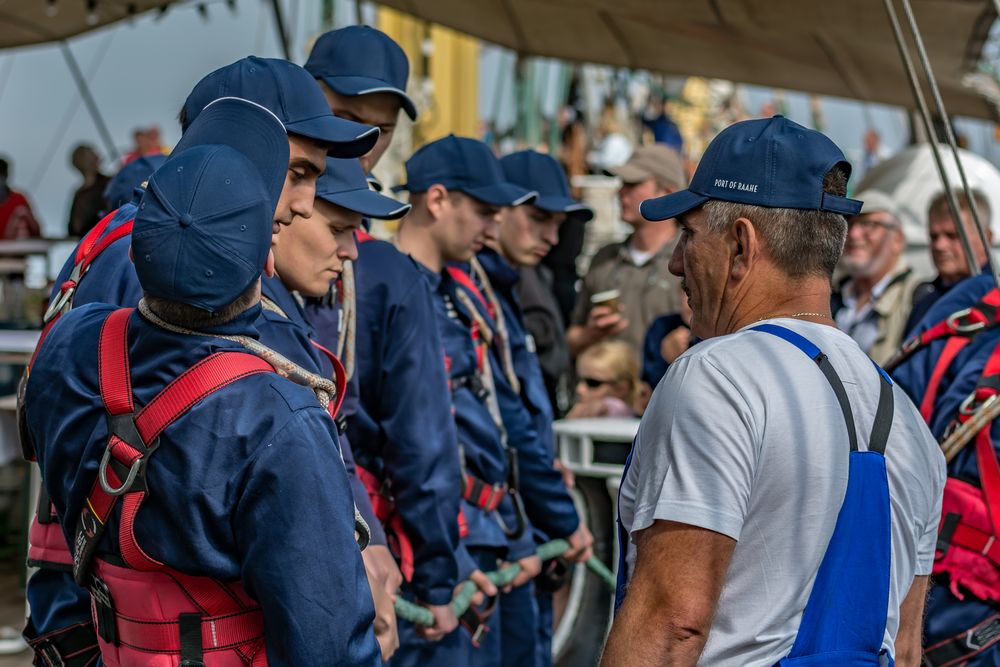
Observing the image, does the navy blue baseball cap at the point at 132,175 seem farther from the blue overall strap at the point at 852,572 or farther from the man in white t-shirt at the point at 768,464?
the blue overall strap at the point at 852,572

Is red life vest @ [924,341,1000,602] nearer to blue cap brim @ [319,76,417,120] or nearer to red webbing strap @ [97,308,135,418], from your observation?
blue cap brim @ [319,76,417,120]

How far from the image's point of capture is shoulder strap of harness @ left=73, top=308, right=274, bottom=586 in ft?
6.02

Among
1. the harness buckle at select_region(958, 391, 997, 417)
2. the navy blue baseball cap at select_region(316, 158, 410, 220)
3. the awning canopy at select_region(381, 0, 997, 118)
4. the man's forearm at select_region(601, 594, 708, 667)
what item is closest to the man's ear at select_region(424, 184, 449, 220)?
the navy blue baseball cap at select_region(316, 158, 410, 220)

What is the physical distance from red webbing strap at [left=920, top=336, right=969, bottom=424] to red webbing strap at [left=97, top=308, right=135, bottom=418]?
91.1 inches

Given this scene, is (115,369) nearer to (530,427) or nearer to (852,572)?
(852,572)

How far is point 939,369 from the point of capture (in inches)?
136

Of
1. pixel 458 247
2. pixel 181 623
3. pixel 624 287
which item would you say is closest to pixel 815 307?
pixel 181 623

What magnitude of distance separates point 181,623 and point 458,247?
220 centimetres

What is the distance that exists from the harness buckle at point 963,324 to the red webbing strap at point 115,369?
2380 mm

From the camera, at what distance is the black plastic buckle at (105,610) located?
6.51 feet

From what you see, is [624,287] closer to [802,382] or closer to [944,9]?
[944,9]

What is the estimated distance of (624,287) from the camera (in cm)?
641

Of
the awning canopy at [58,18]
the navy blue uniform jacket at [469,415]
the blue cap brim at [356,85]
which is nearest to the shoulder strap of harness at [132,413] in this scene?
the blue cap brim at [356,85]

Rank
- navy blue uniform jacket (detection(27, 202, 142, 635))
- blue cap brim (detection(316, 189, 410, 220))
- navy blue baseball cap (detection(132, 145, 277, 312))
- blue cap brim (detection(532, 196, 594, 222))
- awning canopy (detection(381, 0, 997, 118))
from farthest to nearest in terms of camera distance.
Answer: awning canopy (detection(381, 0, 997, 118)) → blue cap brim (detection(532, 196, 594, 222)) → blue cap brim (detection(316, 189, 410, 220)) → navy blue uniform jacket (detection(27, 202, 142, 635)) → navy blue baseball cap (detection(132, 145, 277, 312))
